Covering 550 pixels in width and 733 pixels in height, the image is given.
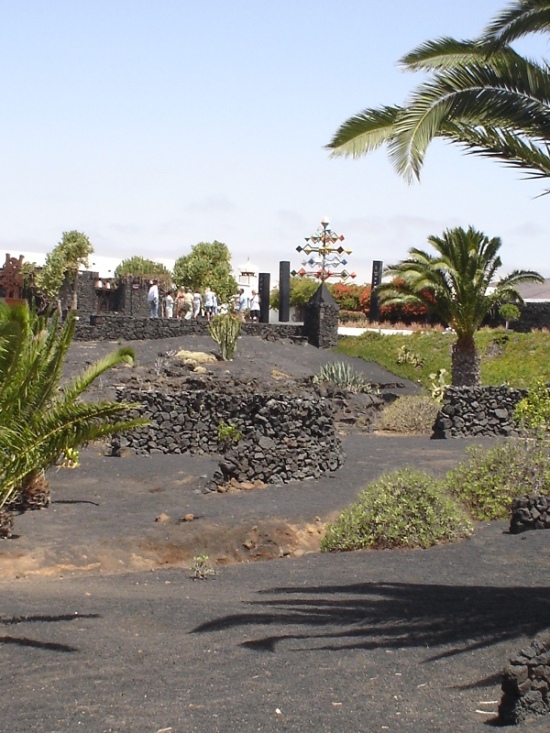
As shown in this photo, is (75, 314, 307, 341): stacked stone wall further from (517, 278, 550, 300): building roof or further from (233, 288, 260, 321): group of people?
(517, 278, 550, 300): building roof

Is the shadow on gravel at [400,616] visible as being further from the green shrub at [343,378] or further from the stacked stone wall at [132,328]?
the stacked stone wall at [132,328]

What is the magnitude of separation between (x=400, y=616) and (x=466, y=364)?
1975 centimetres

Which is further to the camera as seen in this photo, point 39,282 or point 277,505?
point 39,282

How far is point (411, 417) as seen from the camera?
24188mm

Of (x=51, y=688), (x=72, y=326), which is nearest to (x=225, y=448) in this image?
(x=72, y=326)

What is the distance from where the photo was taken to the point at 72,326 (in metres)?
11.8

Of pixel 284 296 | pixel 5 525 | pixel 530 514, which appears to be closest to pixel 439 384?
pixel 284 296

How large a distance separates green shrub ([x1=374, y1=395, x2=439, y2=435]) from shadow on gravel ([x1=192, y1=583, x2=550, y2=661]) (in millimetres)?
14415

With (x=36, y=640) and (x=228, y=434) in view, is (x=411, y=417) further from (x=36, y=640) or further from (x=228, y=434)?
(x=36, y=640)

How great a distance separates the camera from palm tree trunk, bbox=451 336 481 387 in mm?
27234

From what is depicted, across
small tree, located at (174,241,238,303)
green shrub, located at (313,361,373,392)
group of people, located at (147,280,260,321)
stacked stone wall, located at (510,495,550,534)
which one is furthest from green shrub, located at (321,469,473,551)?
small tree, located at (174,241,238,303)

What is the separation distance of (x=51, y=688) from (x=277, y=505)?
807 centimetres

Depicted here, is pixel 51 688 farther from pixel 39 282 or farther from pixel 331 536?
pixel 39 282

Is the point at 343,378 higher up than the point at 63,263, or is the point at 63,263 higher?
the point at 63,263
